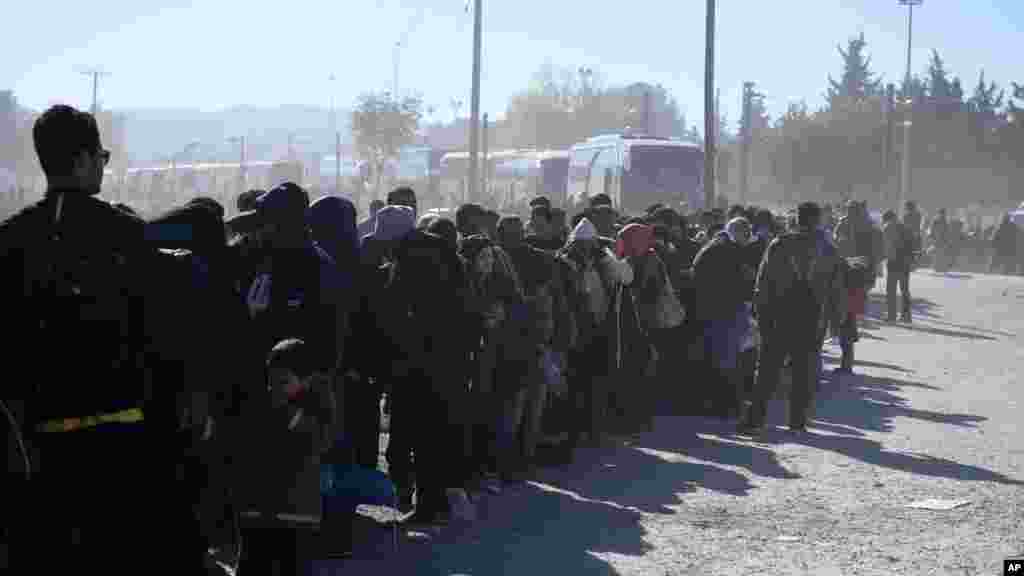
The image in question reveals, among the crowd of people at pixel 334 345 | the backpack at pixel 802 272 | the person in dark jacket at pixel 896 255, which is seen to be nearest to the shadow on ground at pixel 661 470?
the crowd of people at pixel 334 345

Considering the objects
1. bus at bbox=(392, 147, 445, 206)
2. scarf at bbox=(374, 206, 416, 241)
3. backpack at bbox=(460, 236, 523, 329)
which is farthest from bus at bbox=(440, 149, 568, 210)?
scarf at bbox=(374, 206, 416, 241)

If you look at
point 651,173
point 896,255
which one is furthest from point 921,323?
point 651,173

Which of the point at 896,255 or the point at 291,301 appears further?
the point at 896,255

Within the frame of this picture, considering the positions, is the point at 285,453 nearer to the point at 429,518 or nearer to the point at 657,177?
the point at 429,518

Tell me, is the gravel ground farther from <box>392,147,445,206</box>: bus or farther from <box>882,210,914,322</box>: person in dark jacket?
<box>392,147,445,206</box>: bus

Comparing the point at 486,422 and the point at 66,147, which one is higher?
the point at 66,147

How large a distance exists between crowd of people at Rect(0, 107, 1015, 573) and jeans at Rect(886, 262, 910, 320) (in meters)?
6.19

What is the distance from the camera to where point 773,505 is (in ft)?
31.7

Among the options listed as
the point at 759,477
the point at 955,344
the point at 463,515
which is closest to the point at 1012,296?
the point at 955,344

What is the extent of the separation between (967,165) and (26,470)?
83798 millimetres

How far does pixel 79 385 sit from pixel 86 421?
0.29 feet

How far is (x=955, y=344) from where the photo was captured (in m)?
23.1

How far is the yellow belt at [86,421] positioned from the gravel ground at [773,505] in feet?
12.3

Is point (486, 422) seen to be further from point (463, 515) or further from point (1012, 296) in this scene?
point (1012, 296)
